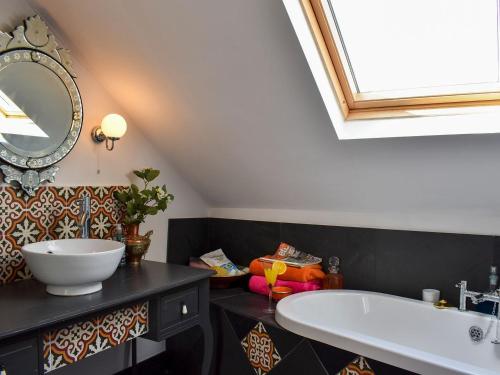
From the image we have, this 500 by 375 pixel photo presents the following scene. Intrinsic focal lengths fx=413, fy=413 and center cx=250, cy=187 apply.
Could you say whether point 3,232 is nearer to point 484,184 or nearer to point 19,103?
point 19,103

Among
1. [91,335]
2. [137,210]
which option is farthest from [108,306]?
[137,210]

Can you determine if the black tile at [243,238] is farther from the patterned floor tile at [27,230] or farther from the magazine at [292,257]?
the patterned floor tile at [27,230]

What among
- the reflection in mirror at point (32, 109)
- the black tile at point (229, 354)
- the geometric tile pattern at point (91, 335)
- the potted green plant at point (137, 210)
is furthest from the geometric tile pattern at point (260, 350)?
the reflection in mirror at point (32, 109)

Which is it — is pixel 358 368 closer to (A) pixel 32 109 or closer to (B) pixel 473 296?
(B) pixel 473 296

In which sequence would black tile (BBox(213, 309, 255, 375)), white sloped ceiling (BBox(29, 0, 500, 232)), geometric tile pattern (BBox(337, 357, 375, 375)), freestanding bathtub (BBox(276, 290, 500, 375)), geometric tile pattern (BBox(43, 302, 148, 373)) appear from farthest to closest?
black tile (BBox(213, 309, 255, 375)) < white sloped ceiling (BBox(29, 0, 500, 232)) < geometric tile pattern (BBox(337, 357, 375, 375)) < freestanding bathtub (BBox(276, 290, 500, 375)) < geometric tile pattern (BBox(43, 302, 148, 373))

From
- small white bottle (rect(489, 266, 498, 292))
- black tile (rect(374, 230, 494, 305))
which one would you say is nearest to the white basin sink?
black tile (rect(374, 230, 494, 305))

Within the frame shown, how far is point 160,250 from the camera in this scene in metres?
2.77

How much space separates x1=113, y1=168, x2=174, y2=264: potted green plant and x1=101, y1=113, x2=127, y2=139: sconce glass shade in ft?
0.96

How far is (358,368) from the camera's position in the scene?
68.1 inches

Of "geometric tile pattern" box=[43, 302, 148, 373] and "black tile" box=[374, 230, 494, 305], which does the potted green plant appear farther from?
"black tile" box=[374, 230, 494, 305]

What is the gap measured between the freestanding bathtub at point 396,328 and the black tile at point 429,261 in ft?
0.38

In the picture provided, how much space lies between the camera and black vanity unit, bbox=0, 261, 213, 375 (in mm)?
1315

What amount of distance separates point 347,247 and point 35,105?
1.88m

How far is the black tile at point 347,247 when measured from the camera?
2449mm
